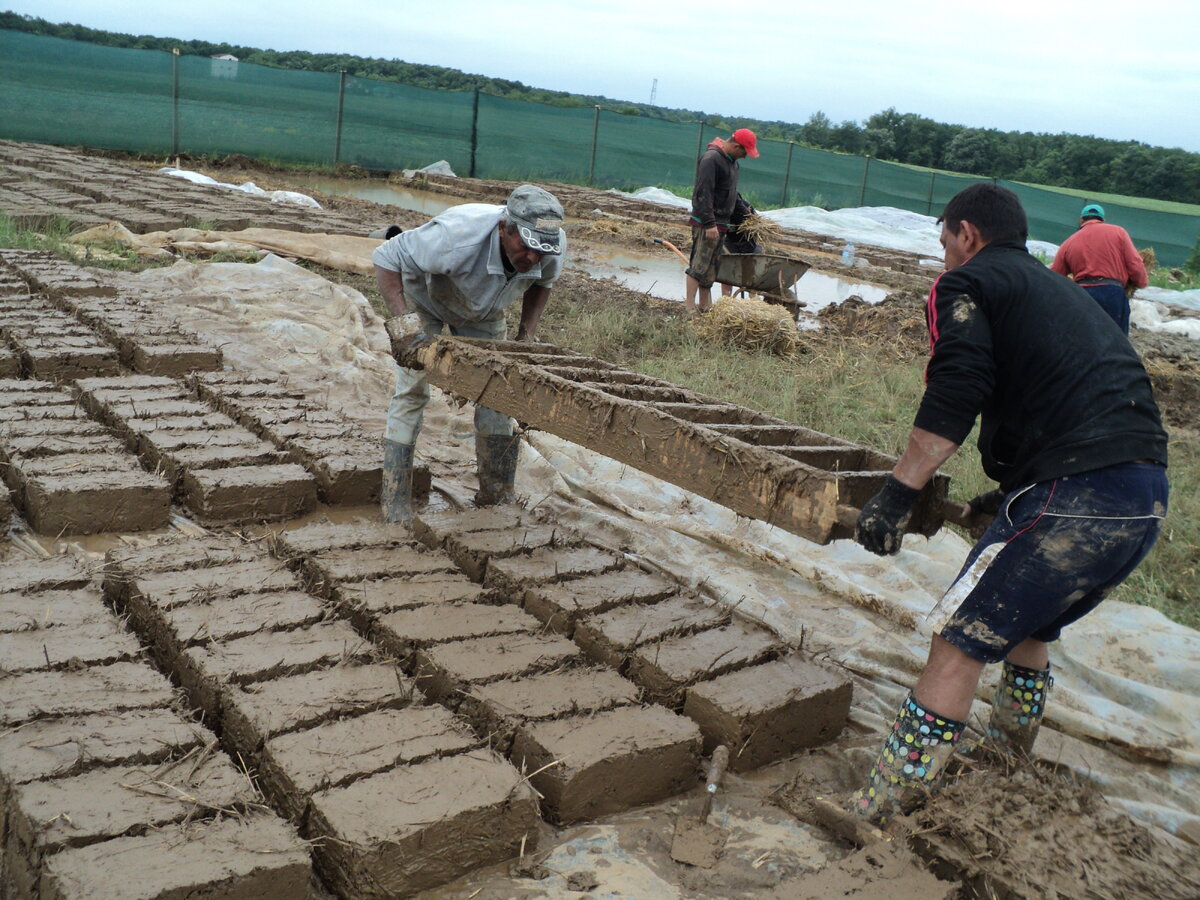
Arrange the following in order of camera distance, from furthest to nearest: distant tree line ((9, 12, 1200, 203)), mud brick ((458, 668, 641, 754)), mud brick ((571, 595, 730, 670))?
distant tree line ((9, 12, 1200, 203))
mud brick ((571, 595, 730, 670))
mud brick ((458, 668, 641, 754))

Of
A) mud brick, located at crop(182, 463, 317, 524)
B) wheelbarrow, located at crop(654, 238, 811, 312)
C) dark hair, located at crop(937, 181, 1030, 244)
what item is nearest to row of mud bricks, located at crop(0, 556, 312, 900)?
mud brick, located at crop(182, 463, 317, 524)

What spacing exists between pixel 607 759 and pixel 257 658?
3.89 ft

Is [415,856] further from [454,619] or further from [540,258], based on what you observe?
[540,258]

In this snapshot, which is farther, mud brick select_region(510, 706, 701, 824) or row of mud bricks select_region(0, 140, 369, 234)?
row of mud bricks select_region(0, 140, 369, 234)

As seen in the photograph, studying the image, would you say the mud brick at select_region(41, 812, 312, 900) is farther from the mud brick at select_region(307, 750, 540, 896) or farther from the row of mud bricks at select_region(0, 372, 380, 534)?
the row of mud bricks at select_region(0, 372, 380, 534)

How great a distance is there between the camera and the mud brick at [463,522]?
4422 millimetres

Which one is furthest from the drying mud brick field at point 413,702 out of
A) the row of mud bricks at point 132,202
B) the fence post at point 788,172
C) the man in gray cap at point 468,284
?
the fence post at point 788,172

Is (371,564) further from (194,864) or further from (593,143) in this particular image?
(593,143)

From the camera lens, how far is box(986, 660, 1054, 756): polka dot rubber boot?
3.42 metres

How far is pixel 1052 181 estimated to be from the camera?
3909 centimetres

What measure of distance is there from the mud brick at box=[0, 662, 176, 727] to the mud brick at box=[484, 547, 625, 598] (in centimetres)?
140

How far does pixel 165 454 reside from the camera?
195 inches

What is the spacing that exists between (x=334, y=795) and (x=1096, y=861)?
6.75 feet

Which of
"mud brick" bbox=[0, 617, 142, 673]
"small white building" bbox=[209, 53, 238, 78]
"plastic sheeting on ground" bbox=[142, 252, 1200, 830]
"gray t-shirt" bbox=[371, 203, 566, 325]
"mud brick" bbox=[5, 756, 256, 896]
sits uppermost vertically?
"small white building" bbox=[209, 53, 238, 78]
